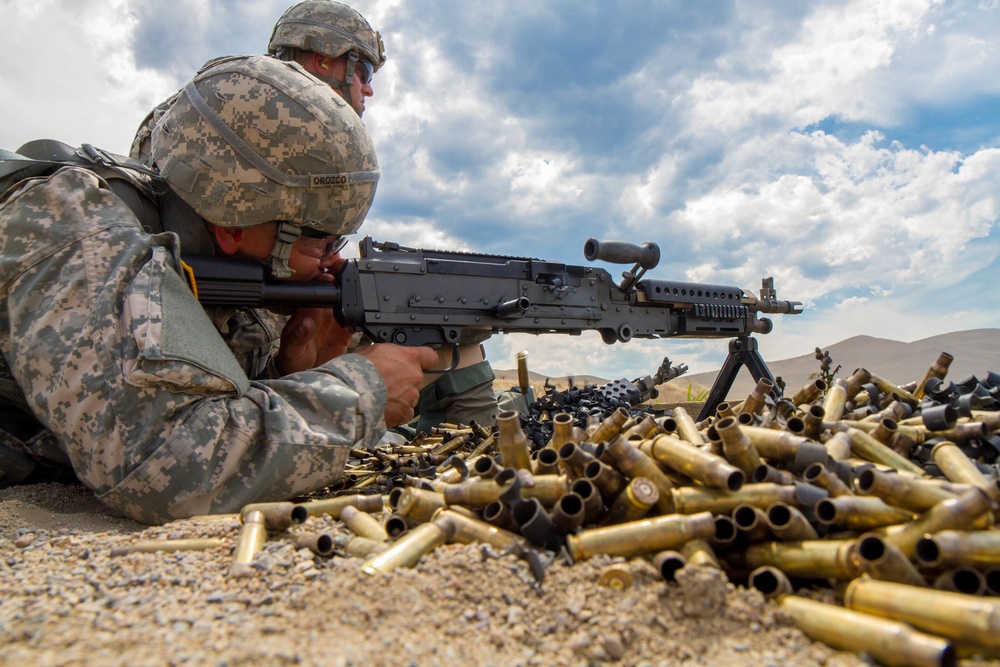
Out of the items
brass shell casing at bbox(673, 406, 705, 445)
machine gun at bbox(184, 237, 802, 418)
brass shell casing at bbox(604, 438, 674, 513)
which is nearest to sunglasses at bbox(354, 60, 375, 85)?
machine gun at bbox(184, 237, 802, 418)

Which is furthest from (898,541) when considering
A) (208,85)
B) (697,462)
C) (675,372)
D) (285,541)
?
(675,372)

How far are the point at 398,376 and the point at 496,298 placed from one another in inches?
69.7

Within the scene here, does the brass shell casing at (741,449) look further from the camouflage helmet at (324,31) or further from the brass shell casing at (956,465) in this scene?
the camouflage helmet at (324,31)

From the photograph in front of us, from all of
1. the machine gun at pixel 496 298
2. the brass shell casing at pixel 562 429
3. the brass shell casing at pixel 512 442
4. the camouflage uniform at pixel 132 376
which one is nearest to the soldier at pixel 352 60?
the machine gun at pixel 496 298

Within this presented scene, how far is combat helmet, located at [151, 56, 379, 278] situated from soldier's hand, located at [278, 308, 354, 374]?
104cm

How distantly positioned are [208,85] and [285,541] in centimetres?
262

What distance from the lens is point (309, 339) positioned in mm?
4871

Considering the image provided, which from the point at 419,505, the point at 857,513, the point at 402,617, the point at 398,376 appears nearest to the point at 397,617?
the point at 402,617

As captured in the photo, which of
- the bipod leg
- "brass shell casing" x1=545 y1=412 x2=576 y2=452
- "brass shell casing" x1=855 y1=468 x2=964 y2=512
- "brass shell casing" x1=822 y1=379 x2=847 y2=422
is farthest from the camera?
the bipod leg

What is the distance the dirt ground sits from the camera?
64.1 inches

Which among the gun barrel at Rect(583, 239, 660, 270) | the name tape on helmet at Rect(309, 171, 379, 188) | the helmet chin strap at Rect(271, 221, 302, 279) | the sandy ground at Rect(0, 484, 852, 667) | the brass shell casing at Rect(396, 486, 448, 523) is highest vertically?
the gun barrel at Rect(583, 239, 660, 270)

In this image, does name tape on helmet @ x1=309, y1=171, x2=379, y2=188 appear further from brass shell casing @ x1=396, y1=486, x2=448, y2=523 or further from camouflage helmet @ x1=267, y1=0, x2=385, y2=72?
camouflage helmet @ x1=267, y1=0, x2=385, y2=72

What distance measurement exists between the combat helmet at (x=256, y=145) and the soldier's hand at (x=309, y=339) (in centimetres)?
104

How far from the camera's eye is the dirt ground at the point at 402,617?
1.63m
